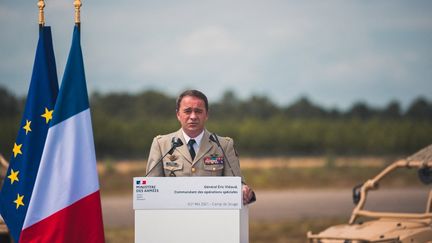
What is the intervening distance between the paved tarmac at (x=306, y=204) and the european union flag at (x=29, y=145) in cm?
1037

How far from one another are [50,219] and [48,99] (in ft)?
4.52

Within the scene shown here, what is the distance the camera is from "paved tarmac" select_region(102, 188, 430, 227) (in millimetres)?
19922

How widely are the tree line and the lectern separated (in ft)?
102

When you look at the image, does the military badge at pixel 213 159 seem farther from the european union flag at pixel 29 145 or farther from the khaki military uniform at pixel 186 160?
the european union flag at pixel 29 145

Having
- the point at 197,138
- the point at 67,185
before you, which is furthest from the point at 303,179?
the point at 197,138

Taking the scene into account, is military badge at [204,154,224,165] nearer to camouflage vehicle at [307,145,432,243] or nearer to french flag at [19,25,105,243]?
french flag at [19,25,105,243]

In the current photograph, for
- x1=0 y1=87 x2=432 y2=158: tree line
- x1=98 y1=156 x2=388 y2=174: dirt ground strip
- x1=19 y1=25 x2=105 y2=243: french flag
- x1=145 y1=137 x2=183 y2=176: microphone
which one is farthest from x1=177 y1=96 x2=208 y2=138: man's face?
x1=0 y1=87 x2=432 y2=158: tree line

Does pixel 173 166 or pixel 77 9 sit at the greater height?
pixel 77 9

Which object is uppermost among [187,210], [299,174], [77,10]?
[299,174]

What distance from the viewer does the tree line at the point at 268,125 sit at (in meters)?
39.9

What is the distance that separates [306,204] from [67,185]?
17.0 metres

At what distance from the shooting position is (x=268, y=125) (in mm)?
44281

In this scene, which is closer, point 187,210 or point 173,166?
point 187,210

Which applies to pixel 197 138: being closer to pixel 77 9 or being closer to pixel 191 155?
pixel 191 155
